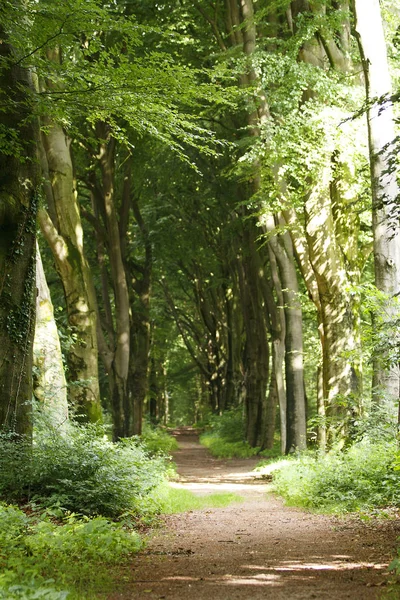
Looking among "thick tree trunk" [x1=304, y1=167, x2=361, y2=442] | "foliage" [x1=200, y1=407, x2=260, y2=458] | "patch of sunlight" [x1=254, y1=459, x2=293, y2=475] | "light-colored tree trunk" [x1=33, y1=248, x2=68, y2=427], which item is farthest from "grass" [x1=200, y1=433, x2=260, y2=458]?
"light-colored tree trunk" [x1=33, y1=248, x2=68, y2=427]

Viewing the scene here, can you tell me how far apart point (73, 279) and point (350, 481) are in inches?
286

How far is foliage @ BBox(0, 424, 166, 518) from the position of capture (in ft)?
27.7

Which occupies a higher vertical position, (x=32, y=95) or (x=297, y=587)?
(x=32, y=95)

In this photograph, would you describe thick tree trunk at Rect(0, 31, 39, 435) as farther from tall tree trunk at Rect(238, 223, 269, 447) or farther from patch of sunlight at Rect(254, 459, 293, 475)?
tall tree trunk at Rect(238, 223, 269, 447)

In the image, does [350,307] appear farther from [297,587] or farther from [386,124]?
[297,587]

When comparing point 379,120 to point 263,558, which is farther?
point 379,120

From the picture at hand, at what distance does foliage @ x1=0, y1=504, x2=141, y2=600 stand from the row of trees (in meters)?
2.48

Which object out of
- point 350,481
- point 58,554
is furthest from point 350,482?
point 58,554

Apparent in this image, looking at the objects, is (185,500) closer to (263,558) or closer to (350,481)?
(350,481)

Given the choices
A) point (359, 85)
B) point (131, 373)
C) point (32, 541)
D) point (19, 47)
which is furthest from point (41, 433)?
point (131, 373)

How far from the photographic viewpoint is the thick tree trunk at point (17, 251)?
28.5 ft

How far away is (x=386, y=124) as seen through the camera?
392 inches

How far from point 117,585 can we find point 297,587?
1410 millimetres

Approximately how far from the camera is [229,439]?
102ft
